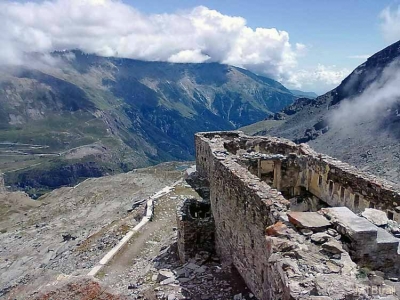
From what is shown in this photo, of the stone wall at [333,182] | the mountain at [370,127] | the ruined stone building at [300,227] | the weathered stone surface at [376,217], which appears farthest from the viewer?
the mountain at [370,127]

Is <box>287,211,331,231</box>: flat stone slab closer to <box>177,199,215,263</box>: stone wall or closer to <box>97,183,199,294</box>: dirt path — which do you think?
<box>177,199,215,263</box>: stone wall

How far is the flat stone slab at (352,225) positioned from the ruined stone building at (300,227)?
2 cm

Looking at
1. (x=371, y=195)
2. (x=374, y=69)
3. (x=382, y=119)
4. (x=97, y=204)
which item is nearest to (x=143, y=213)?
(x=371, y=195)

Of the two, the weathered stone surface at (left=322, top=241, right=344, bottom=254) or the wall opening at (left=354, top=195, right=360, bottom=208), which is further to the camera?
the wall opening at (left=354, top=195, right=360, bottom=208)

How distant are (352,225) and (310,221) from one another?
41.9 inches

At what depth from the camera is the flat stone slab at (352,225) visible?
10273 millimetres

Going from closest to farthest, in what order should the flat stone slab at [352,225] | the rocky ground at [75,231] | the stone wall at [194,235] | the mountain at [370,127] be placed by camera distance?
the flat stone slab at [352,225] < the stone wall at [194,235] < the rocky ground at [75,231] < the mountain at [370,127]

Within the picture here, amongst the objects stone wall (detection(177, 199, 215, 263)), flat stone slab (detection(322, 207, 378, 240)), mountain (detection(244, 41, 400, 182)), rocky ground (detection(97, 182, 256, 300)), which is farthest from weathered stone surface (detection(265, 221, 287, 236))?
mountain (detection(244, 41, 400, 182))

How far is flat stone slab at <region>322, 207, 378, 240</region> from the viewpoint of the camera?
33.7ft

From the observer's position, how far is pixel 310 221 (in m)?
11.2

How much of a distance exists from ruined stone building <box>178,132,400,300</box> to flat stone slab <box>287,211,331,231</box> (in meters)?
0.03

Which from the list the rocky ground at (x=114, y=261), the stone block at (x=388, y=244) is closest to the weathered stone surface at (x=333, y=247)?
the stone block at (x=388, y=244)

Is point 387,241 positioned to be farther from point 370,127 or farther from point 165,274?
point 370,127

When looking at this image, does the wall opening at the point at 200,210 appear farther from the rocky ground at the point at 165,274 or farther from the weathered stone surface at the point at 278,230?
the weathered stone surface at the point at 278,230
